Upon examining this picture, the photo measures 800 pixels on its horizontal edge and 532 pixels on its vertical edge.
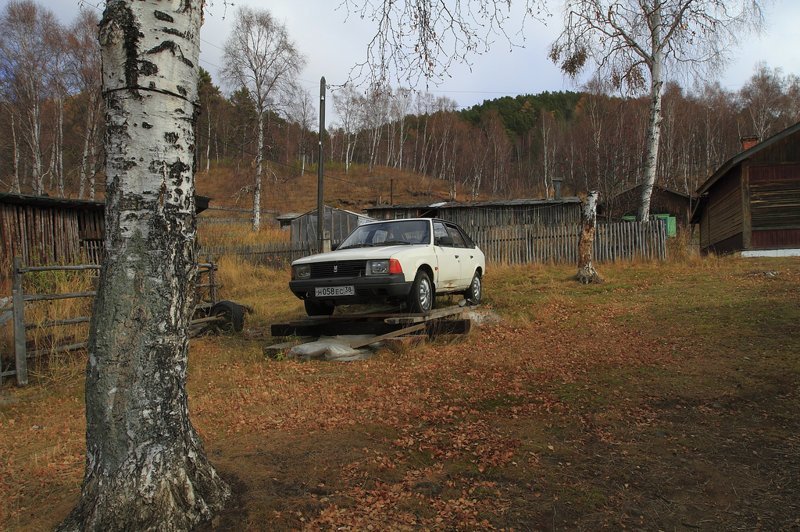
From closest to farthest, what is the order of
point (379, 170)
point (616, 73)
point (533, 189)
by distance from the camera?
point (616, 73) → point (533, 189) → point (379, 170)

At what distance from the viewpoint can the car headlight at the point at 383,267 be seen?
266 inches

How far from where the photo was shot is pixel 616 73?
18781mm

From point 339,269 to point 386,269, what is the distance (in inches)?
27.3

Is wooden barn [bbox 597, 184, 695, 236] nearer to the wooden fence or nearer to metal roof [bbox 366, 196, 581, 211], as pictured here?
metal roof [bbox 366, 196, 581, 211]

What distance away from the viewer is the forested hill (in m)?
69.6

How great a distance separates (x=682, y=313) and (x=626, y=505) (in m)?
6.48

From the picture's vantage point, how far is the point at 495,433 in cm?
381

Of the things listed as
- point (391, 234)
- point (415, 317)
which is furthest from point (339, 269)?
point (391, 234)

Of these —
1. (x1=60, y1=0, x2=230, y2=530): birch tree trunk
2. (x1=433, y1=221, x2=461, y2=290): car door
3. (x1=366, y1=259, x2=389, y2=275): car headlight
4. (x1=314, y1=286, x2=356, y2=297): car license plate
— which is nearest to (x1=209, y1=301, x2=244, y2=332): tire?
(x1=314, y1=286, x2=356, y2=297): car license plate

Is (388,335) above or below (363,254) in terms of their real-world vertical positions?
below

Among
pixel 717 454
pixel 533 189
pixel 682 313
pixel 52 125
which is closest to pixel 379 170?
pixel 533 189

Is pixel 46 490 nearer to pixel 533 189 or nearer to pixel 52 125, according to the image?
pixel 52 125

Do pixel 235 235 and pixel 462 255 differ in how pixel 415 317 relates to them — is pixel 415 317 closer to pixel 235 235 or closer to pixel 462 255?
pixel 462 255

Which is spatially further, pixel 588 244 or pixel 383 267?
pixel 588 244
